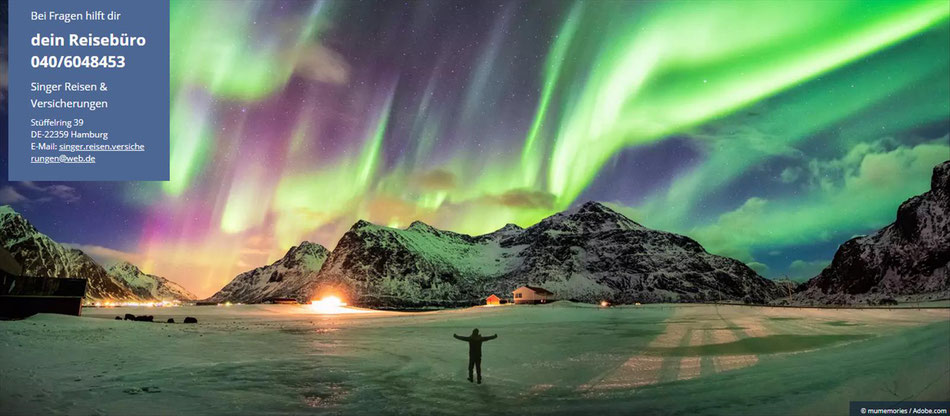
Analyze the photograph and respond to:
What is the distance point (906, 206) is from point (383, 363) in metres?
228

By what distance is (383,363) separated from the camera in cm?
2177

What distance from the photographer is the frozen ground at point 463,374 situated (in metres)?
13.2

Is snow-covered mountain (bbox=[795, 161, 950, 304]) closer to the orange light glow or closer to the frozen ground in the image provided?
the orange light glow

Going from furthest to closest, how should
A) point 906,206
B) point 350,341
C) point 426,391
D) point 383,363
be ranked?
point 906,206
point 350,341
point 383,363
point 426,391

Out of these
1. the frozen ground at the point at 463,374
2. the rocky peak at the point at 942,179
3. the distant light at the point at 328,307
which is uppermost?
the rocky peak at the point at 942,179

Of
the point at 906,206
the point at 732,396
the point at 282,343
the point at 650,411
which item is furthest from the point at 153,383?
the point at 906,206

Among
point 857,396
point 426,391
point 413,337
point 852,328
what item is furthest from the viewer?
point 413,337

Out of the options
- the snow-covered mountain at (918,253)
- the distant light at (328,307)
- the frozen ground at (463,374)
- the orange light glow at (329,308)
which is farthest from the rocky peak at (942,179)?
the distant light at (328,307)

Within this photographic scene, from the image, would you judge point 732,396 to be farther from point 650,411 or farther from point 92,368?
point 92,368

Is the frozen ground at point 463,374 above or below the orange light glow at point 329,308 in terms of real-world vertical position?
above

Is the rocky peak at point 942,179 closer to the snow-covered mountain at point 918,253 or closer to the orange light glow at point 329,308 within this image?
the snow-covered mountain at point 918,253

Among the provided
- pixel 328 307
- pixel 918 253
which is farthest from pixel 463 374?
pixel 918 253

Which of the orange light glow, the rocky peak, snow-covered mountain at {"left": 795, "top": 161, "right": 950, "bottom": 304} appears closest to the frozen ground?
the orange light glow

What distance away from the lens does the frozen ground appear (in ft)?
43.3
